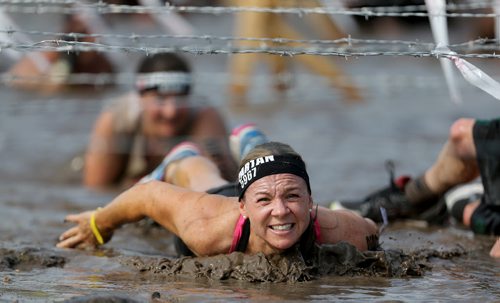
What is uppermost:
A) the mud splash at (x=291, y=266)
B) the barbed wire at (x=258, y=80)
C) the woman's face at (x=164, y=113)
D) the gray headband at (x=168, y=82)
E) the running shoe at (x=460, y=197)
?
the barbed wire at (x=258, y=80)

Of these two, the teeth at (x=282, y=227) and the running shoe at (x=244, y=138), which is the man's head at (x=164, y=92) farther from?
the teeth at (x=282, y=227)

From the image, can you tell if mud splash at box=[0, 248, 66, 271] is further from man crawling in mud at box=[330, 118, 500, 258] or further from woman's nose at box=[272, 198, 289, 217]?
man crawling in mud at box=[330, 118, 500, 258]

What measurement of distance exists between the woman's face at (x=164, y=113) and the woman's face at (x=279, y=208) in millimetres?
4482

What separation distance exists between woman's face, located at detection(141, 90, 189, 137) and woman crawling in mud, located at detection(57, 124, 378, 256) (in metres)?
3.10

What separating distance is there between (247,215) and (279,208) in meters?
0.31

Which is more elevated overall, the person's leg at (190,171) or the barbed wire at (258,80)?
the barbed wire at (258,80)

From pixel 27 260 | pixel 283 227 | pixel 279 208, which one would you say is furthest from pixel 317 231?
pixel 27 260

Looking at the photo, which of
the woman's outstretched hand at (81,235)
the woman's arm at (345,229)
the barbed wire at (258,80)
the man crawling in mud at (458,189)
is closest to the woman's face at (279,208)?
the woman's arm at (345,229)

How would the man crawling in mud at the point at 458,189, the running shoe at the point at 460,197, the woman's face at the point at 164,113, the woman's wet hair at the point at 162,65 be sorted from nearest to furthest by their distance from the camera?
the man crawling in mud at the point at 458,189 < the running shoe at the point at 460,197 < the woman's wet hair at the point at 162,65 < the woman's face at the point at 164,113

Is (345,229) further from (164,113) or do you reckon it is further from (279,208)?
(164,113)

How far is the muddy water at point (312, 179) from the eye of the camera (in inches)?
235

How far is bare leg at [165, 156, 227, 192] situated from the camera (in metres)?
7.45

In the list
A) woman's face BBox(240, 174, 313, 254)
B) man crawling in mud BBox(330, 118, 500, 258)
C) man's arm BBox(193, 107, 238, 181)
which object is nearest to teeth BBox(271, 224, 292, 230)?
woman's face BBox(240, 174, 313, 254)

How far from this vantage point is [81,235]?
712 centimetres
